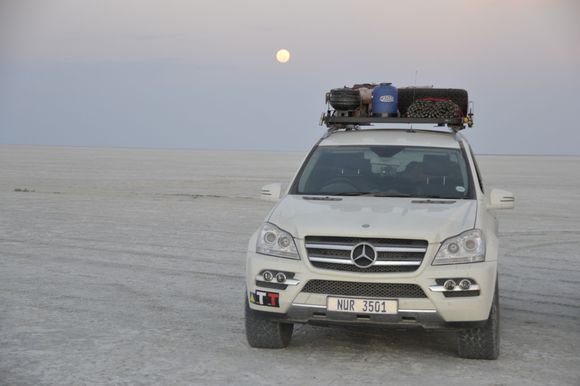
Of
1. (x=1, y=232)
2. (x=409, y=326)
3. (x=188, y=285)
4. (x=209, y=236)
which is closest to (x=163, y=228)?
(x=209, y=236)

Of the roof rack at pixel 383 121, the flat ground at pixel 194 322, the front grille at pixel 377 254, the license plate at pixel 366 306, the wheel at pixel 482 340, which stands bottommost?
the flat ground at pixel 194 322

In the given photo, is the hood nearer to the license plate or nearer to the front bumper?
the front bumper

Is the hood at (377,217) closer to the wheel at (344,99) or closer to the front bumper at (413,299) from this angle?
the front bumper at (413,299)

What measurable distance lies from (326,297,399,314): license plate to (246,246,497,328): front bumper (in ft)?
0.12

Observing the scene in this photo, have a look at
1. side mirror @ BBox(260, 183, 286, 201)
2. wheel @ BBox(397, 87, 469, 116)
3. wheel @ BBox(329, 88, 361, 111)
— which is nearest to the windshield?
side mirror @ BBox(260, 183, 286, 201)

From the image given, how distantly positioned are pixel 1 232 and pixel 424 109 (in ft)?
30.0

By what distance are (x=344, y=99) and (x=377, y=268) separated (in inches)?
120

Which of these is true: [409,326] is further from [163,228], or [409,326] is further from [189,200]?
[189,200]

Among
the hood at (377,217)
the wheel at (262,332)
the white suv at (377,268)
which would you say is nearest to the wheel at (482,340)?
the white suv at (377,268)

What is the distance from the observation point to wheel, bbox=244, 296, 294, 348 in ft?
23.0

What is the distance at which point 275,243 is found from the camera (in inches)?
267

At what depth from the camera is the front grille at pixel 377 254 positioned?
255 inches

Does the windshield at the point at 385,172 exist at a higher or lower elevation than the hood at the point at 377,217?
higher

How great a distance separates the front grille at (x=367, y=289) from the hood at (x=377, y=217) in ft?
1.18
